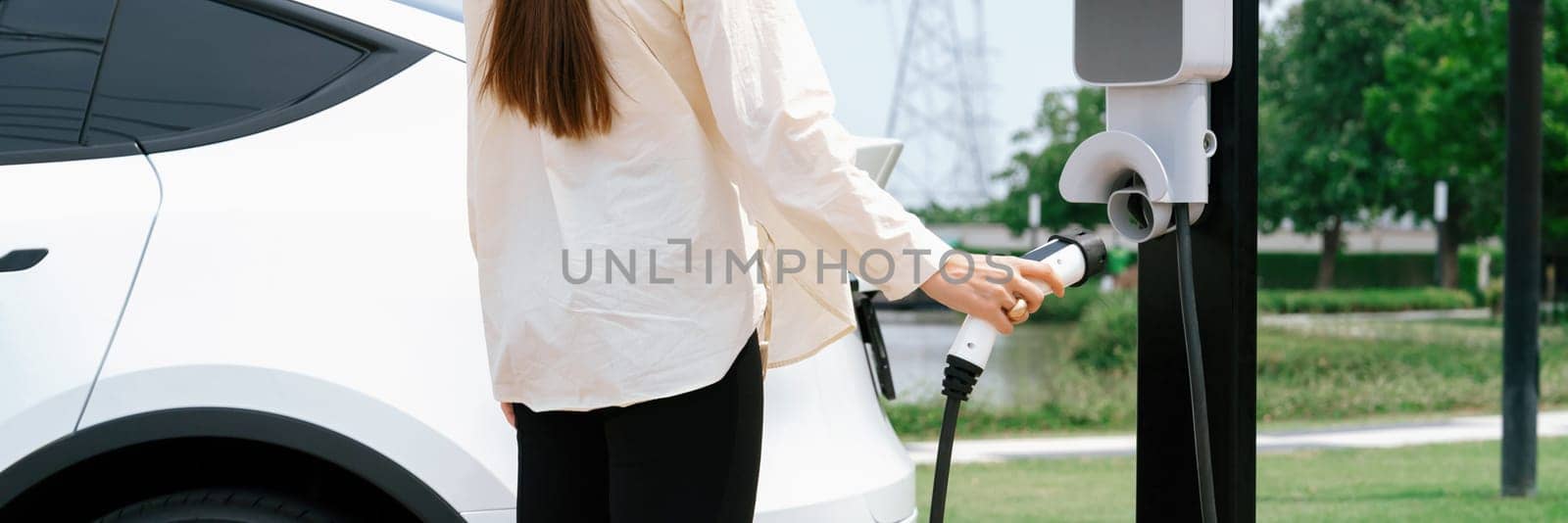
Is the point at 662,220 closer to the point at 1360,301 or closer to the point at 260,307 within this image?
the point at 260,307

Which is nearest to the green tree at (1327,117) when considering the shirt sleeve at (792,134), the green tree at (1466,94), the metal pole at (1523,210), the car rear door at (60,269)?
the green tree at (1466,94)

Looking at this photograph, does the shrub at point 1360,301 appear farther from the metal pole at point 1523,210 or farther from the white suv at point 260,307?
the white suv at point 260,307

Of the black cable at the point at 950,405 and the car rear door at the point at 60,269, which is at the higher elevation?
the car rear door at the point at 60,269

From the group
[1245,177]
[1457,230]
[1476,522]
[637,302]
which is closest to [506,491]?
[637,302]

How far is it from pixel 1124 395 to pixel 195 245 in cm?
776

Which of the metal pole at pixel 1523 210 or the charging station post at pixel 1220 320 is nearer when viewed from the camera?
the charging station post at pixel 1220 320

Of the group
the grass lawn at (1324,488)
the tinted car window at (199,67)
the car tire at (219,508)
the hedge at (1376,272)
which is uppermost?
the tinted car window at (199,67)

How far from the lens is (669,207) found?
4.53 ft

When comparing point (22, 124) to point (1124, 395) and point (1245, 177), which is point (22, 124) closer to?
point (1245, 177)

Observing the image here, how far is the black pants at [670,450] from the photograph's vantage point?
1.42m

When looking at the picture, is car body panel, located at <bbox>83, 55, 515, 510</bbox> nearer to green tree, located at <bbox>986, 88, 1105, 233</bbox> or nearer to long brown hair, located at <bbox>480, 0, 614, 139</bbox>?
long brown hair, located at <bbox>480, 0, 614, 139</bbox>

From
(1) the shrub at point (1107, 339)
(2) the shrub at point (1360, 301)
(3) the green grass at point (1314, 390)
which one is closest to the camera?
(3) the green grass at point (1314, 390)

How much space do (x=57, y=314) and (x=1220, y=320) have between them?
1609 mm

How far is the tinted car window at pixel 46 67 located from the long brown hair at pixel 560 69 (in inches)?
39.4
